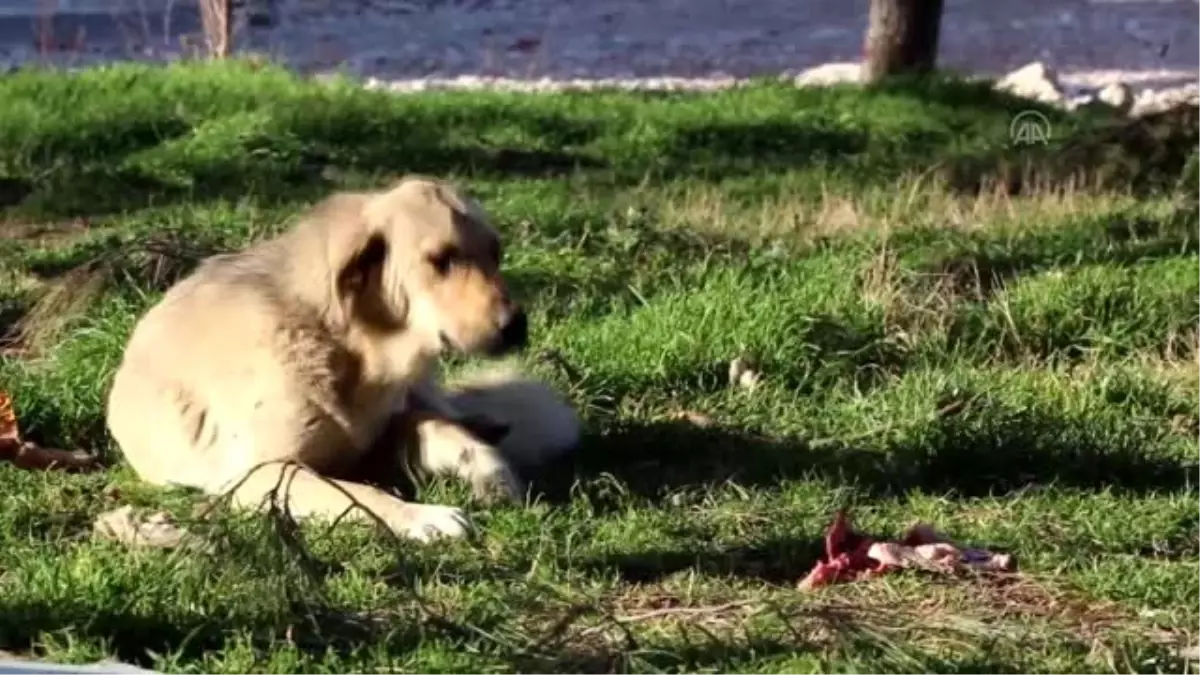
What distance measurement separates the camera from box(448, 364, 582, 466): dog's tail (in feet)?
20.5

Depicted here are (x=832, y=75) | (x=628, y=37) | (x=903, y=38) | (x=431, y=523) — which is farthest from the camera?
(x=628, y=37)

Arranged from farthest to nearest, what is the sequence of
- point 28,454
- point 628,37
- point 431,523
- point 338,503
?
point 628,37
point 28,454
point 338,503
point 431,523

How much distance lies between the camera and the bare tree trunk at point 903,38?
1485 centimetres

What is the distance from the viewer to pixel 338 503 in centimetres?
555

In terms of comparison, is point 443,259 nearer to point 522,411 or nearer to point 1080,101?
point 522,411

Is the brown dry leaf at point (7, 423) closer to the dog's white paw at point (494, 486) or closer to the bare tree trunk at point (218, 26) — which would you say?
the dog's white paw at point (494, 486)

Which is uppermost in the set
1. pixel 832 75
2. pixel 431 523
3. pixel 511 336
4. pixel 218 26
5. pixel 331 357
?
pixel 511 336

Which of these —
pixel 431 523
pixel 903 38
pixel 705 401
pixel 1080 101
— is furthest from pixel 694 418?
pixel 1080 101

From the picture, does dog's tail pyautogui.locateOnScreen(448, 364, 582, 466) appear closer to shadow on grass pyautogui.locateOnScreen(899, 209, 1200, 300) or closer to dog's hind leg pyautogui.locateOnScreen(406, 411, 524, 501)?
dog's hind leg pyautogui.locateOnScreen(406, 411, 524, 501)

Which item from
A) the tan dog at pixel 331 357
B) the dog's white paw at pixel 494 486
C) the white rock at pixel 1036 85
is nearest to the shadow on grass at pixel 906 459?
the dog's white paw at pixel 494 486

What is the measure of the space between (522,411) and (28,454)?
1361 millimetres

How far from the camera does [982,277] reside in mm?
7867

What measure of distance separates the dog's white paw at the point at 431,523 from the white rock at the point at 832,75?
10130 mm

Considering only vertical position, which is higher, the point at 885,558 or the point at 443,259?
the point at 443,259
